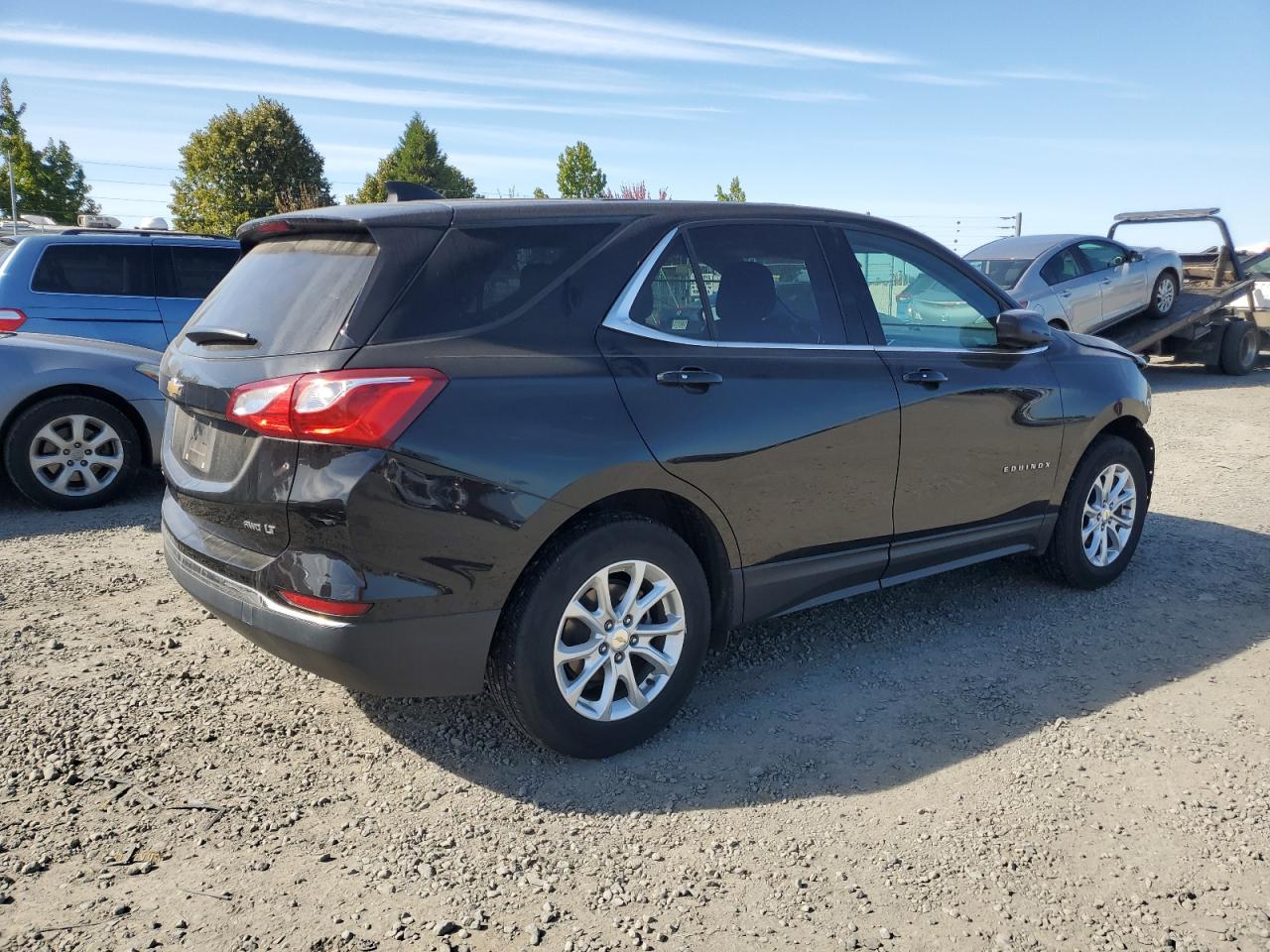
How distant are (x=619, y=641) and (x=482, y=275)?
48.8 inches

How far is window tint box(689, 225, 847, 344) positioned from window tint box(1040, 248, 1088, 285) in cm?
979

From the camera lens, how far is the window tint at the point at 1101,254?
1323cm

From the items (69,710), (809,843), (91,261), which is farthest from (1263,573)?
(91,261)

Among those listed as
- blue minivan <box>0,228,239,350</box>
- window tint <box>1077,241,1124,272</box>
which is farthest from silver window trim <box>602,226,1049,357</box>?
window tint <box>1077,241,1124,272</box>

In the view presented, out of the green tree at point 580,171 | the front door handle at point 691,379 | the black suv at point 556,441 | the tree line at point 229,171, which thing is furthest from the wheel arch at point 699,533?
the green tree at point 580,171

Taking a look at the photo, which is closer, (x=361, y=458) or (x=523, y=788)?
(x=361, y=458)

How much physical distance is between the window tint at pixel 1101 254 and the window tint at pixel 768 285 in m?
10.6

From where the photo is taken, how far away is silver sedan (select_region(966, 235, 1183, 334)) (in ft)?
41.0

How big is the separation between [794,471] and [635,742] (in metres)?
1.12

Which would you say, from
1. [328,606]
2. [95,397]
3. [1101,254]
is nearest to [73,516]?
[95,397]

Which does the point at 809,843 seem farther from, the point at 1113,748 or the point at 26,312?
the point at 26,312

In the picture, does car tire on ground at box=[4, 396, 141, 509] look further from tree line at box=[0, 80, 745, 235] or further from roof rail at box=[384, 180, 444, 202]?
tree line at box=[0, 80, 745, 235]

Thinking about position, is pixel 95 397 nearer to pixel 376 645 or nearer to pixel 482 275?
pixel 482 275

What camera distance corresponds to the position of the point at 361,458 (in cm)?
281
